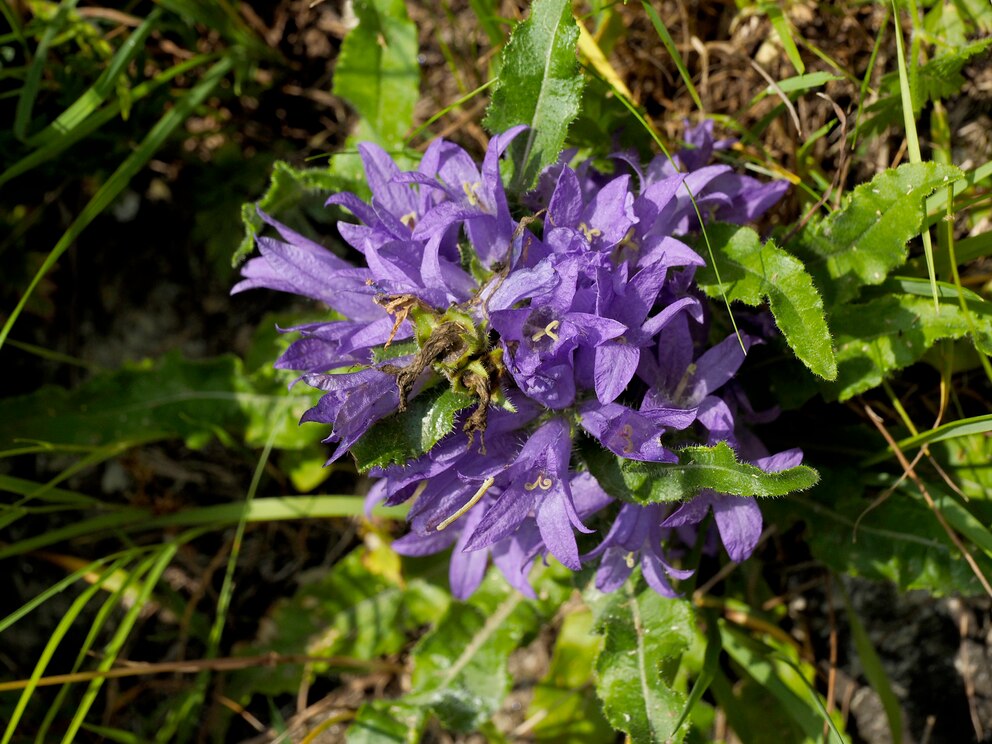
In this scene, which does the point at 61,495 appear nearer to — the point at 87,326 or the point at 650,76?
the point at 87,326

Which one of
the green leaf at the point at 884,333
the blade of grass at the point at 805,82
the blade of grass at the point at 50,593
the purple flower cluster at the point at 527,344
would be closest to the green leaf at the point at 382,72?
the purple flower cluster at the point at 527,344

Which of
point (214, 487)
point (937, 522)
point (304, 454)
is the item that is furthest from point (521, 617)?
point (214, 487)

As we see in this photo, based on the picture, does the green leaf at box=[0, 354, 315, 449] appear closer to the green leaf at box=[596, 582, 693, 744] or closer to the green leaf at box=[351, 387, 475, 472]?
the green leaf at box=[351, 387, 475, 472]

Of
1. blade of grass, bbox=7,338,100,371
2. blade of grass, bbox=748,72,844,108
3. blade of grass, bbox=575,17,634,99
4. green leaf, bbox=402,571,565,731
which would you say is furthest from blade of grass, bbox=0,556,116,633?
blade of grass, bbox=748,72,844,108

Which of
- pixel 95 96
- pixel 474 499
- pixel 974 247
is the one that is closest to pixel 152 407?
pixel 95 96

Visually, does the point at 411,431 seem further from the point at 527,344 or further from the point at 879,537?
the point at 879,537

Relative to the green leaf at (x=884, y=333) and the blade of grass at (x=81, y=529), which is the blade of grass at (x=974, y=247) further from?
the blade of grass at (x=81, y=529)
